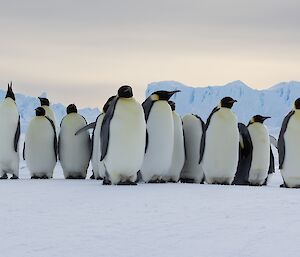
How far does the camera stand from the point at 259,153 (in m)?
9.75

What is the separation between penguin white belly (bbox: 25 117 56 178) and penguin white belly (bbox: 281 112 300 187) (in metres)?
3.84

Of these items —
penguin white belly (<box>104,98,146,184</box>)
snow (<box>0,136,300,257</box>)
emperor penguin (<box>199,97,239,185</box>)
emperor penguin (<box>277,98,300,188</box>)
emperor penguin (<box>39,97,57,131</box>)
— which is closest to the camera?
snow (<box>0,136,300,257</box>)

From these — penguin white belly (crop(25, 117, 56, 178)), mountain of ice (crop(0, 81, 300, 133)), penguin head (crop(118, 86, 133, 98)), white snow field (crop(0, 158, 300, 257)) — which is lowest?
white snow field (crop(0, 158, 300, 257))

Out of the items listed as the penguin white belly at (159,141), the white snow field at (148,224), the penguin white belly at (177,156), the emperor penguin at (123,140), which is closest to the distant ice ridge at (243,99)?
the penguin white belly at (177,156)

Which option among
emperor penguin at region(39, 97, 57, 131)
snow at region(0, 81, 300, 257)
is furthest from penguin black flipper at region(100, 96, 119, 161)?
emperor penguin at region(39, 97, 57, 131)

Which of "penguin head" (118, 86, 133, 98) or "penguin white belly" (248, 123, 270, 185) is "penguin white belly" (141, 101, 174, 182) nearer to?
"penguin head" (118, 86, 133, 98)

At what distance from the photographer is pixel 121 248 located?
4102mm

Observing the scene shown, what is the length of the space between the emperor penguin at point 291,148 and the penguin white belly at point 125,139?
86.2 inches

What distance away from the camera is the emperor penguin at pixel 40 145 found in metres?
10.0

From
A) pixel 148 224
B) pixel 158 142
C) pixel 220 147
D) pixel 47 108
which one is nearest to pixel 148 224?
pixel 148 224

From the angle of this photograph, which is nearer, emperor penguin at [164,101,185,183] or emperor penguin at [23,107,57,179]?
emperor penguin at [164,101,185,183]

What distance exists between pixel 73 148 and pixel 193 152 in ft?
6.85

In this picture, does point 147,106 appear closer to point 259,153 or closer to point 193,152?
point 193,152

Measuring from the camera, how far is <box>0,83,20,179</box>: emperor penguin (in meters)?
9.82
